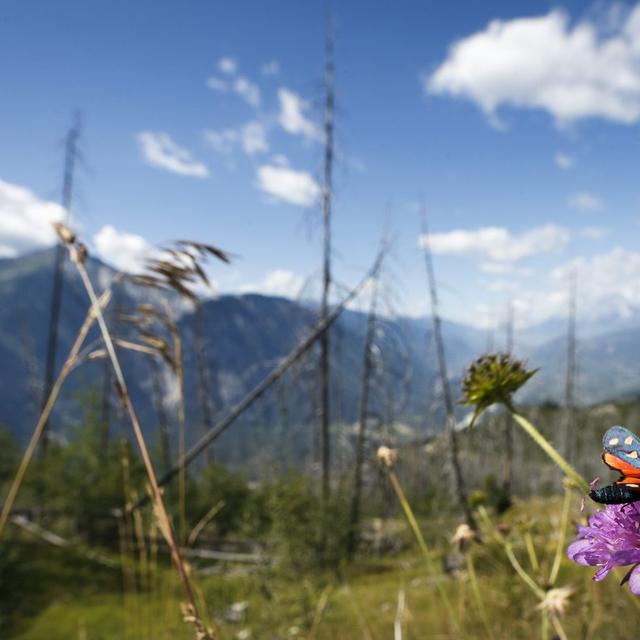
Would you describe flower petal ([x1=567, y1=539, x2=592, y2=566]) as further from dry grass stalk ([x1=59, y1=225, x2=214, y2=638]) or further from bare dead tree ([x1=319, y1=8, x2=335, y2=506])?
bare dead tree ([x1=319, y1=8, x2=335, y2=506])

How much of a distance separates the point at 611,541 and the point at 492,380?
66cm

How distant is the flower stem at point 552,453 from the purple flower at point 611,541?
5 centimetres

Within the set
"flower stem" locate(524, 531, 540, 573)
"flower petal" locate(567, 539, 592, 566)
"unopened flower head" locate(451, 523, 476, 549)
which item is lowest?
"unopened flower head" locate(451, 523, 476, 549)

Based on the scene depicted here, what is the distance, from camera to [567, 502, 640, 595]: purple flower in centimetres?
70

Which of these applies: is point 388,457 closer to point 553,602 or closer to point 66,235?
point 553,602

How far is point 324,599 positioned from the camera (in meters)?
2.01

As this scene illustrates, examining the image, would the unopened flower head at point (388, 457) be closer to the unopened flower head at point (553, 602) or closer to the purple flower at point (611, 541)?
the unopened flower head at point (553, 602)

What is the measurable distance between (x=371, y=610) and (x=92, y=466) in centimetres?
1361

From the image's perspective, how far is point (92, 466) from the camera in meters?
19.7

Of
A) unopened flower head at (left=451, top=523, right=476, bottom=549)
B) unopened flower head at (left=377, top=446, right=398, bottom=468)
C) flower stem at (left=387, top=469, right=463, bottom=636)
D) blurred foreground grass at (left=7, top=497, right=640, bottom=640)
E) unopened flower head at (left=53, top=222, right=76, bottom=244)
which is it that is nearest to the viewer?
flower stem at (left=387, top=469, right=463, bottom=636)

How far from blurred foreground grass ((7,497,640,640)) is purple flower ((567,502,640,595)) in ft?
3.02

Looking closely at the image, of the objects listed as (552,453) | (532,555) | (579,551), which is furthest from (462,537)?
(579,551)

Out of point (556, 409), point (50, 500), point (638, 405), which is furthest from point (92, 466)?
point (638, 405)

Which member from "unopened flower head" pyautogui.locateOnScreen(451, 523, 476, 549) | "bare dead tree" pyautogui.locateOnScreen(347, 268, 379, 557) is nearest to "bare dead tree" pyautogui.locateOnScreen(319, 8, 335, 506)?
"bare dead tree" pyautogui.locateOnScreen(347, 268, 379, 557)
